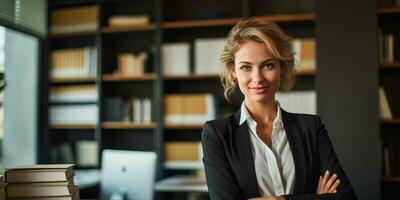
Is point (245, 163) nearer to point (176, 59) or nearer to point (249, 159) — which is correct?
point (249, 159)

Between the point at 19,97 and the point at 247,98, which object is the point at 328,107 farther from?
the point at 19,97

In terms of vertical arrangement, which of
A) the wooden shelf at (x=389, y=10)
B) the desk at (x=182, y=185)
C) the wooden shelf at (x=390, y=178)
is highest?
the wooden shelf at (x=389, y=10)

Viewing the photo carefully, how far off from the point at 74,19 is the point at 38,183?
3079 mm

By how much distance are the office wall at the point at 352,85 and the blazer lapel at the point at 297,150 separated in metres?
1.58

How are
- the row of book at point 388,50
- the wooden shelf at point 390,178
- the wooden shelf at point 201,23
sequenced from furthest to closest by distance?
the wooden shelf at point 201,23 < the row of book at point 388,50 < the wooden shelf at point 390,178

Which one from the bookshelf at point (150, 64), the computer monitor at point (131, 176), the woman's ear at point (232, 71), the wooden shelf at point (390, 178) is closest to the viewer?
the woman's ear at point (232, 71)

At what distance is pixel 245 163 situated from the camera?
5.58ft

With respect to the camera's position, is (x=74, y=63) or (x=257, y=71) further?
(x=74, y=63)

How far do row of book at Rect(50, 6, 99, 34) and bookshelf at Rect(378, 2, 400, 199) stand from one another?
281 cm

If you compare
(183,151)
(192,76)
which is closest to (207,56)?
(192,76)

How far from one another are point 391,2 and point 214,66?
167 centimetres

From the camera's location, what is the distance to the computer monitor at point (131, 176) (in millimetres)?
2773

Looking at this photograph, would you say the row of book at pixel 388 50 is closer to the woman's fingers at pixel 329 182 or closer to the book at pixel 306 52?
the book at pixel 306 52

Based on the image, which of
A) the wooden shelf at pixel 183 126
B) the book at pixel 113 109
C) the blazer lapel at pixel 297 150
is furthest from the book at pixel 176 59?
the blazer lapel at pixel 297 150
